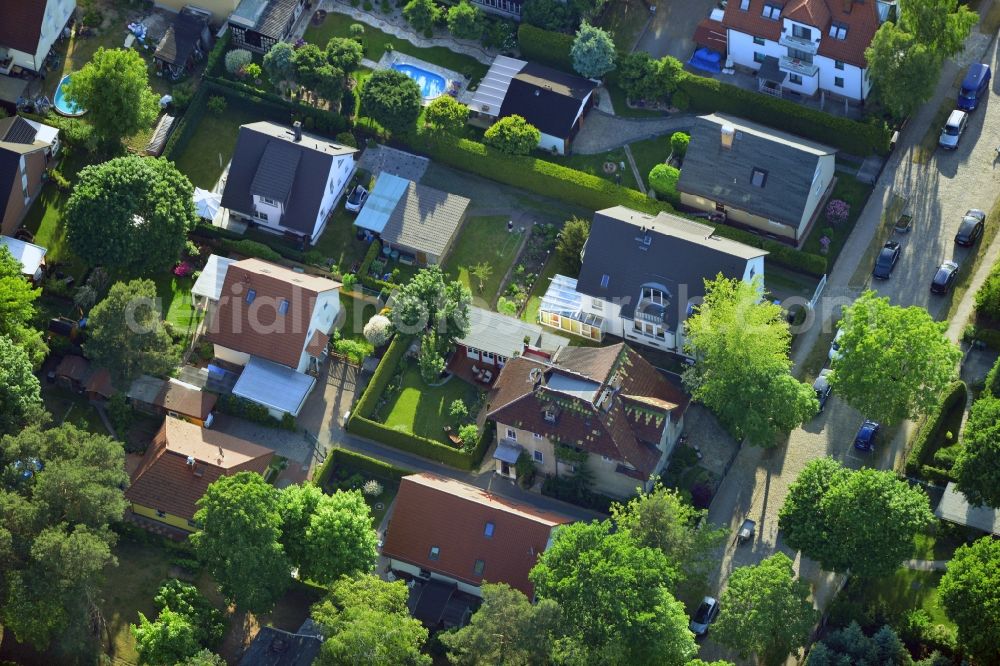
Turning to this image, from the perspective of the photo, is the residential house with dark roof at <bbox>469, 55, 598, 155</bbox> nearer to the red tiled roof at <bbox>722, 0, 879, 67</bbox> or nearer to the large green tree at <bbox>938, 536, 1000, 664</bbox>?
the red tiled roof at <bbox>722, 0, 879, 67</bbox>

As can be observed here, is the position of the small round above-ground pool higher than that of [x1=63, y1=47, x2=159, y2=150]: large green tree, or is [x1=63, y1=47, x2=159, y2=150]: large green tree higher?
[x1=63, y1=47, x2=159, y2=150]: large green tree

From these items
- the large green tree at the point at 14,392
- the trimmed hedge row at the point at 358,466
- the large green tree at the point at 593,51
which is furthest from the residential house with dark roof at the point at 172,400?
the large green tree at the point at 593,51

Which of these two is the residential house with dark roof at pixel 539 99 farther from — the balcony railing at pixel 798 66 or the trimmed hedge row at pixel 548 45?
the balcony railing at pixel 798 66

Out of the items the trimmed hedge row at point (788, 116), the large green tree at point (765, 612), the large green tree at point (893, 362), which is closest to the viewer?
the large green tree at point (765, 612)

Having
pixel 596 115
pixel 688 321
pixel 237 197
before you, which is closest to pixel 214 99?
pixel 237 197

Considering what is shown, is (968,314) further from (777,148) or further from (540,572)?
(540,572)

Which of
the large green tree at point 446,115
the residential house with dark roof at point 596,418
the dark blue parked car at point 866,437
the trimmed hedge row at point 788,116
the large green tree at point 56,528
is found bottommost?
the large green tree at point 56,528

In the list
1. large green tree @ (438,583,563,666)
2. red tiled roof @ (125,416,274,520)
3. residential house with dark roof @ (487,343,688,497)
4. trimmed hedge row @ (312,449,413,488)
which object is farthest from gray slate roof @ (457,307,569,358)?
large green tree @ (438,583,563,666)
